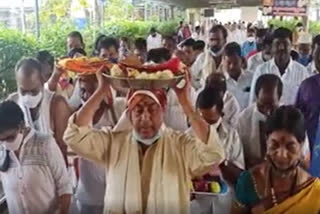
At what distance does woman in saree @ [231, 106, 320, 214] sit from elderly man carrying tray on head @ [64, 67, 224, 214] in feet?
0.66

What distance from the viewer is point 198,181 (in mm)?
2977

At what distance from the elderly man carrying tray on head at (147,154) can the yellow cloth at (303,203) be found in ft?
1.09

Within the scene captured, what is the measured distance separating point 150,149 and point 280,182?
51 centimetres

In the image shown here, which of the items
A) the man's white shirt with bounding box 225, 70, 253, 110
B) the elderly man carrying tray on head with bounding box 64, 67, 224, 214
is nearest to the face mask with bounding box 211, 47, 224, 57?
the man's white shirt with bounding box 225, 70, 253, 110

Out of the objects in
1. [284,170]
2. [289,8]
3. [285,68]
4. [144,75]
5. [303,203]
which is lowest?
[303,203]

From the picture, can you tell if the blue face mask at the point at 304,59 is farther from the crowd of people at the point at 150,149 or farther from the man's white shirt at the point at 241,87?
the crowd of people at the point at 150,149

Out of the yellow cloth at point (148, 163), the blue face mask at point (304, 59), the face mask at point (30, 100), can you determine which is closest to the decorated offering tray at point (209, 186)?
the yellow cloth at point (148, 163)

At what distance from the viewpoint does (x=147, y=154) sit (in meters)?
2.34

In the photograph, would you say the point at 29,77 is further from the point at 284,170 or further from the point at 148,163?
the point at 284,170

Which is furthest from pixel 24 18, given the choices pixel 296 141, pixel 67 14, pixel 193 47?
pixel 296 141

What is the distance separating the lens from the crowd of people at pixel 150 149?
2215 mm

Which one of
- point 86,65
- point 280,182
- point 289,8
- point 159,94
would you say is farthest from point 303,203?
point 289,8

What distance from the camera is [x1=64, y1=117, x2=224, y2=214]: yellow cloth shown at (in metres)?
2.29

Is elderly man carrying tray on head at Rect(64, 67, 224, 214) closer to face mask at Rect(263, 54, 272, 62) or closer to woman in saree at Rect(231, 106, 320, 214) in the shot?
woman in saree at Rect(231, 106, 320, 214)
